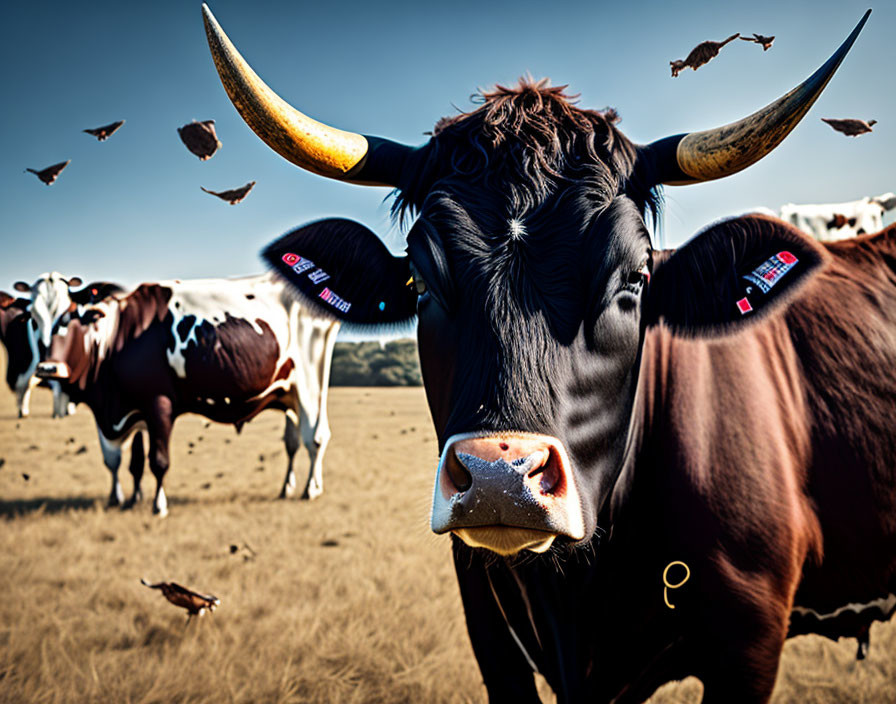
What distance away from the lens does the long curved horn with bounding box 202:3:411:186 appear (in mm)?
1498

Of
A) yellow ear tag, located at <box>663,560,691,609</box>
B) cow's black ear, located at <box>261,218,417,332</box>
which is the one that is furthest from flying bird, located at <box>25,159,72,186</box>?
yellow ear tag, located at <box>663,560,691,609</box>

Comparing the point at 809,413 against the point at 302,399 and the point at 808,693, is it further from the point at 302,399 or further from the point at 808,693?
the point at 302,399

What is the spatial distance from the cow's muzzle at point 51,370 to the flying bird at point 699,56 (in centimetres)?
695

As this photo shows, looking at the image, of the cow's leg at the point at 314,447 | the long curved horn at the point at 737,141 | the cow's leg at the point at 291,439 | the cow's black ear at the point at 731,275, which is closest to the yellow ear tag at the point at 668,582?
the cow's black ear at the point at 731,275

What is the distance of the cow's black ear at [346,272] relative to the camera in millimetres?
2057

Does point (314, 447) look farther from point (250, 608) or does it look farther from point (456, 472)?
point (456, 472)

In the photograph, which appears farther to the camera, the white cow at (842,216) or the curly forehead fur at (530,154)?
the white cow at (842,216)

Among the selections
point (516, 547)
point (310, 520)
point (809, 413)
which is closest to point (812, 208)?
point (809, 413)

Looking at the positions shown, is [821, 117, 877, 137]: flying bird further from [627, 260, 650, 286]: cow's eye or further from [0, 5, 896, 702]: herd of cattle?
[627, 260, 650, 286]: cow's eye

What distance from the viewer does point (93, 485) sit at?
305 inches

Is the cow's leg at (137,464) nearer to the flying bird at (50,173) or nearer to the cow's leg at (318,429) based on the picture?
the cow's leg at (318,429)

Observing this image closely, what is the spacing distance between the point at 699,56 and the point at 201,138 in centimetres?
228

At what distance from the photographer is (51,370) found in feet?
20.2

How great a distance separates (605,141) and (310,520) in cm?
560
